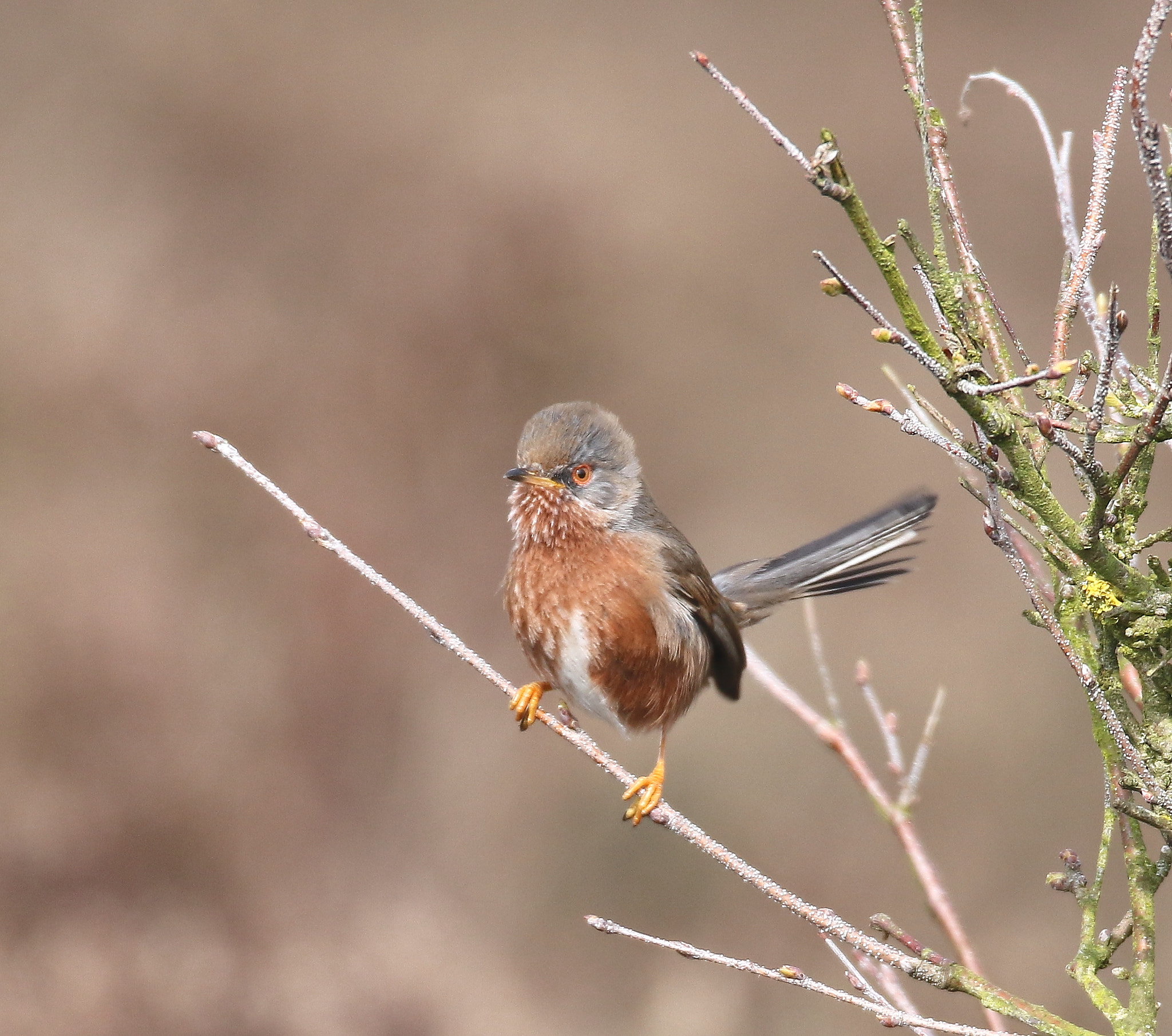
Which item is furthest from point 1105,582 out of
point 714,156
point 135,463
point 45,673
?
point 714,156

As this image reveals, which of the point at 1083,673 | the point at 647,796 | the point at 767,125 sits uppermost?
the point at 767,125

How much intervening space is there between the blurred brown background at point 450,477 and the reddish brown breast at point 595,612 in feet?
10.3

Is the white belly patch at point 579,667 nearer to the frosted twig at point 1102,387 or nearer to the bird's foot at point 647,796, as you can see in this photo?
the bird's foot at point 647,796

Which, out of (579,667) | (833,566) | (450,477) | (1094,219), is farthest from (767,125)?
(450,477)

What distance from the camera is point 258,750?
7504mm

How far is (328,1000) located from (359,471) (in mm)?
3478

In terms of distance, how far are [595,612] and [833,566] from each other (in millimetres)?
1264

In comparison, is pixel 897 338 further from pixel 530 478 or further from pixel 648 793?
pixel 648 793

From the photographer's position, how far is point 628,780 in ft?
8.34

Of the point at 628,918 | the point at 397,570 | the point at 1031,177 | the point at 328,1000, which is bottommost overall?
the point at 328,1000

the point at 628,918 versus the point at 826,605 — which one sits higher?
the point at 826,605

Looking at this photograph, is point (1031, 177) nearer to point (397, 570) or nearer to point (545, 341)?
point (545, 341)

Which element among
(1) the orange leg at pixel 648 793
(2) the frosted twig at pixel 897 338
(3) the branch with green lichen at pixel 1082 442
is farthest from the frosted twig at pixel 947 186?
(1) the orange leg at pixel 648 793

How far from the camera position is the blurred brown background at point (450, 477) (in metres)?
7.00
